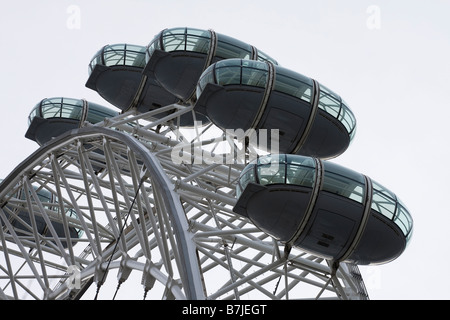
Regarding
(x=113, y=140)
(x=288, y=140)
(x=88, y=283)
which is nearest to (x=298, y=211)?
(x=288, y=140)

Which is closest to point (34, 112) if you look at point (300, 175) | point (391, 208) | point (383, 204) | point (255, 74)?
point (255, 74)

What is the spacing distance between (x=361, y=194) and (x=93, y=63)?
50.1ft

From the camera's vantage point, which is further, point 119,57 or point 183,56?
point 119,57

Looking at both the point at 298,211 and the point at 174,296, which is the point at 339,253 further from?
the point at 174,296

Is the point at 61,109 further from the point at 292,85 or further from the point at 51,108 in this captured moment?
the point at 292,85

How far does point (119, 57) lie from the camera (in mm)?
32969

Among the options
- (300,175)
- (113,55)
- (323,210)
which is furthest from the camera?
(113,55)

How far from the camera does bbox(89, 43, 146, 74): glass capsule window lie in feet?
108

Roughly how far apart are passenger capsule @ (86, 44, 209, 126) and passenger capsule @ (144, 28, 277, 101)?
304cm

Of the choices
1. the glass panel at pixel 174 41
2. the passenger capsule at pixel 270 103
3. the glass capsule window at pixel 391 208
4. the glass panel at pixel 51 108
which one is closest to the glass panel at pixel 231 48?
the glass panel at pixel 174 41

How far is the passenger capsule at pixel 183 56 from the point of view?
29.5m

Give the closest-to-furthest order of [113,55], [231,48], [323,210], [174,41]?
[323,210], [174,41], [231,48], [113,55]

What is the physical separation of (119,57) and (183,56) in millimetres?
4212

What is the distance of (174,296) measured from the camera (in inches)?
911
